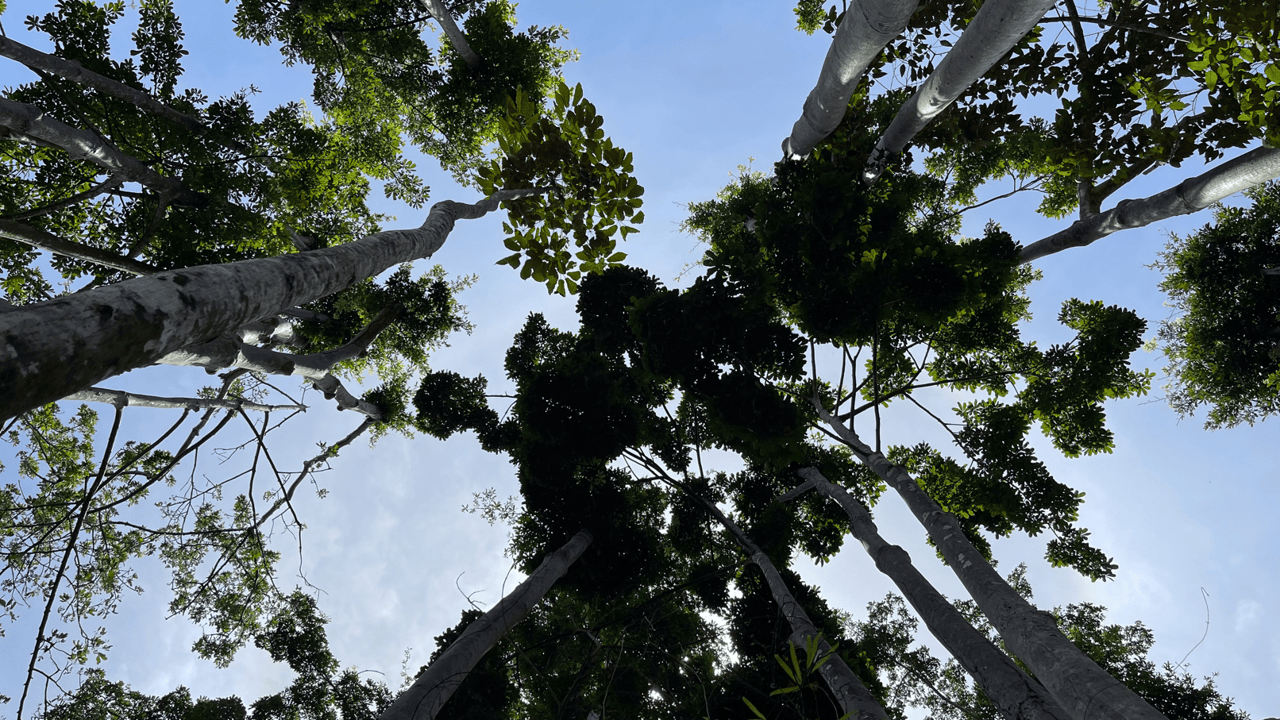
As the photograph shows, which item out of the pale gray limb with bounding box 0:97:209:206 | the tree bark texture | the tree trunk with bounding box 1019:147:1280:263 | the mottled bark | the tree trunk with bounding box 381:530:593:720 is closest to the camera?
the tree bark texture

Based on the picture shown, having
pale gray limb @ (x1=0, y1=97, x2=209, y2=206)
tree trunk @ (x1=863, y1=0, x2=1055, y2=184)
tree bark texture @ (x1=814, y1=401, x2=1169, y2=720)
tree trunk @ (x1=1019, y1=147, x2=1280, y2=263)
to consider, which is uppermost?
pale gray limb @ (x1=0, y1=97, x2=209, y2=206)

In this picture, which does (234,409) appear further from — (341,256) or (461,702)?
(461,702)

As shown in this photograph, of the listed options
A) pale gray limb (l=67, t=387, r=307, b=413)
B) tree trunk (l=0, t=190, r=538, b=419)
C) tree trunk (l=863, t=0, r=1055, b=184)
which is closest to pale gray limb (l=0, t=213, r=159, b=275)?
pale gray limb (l=67, t=387, r=307, b=413)

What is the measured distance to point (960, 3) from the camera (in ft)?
24.4

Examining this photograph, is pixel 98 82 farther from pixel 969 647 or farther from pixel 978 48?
pixel 969 647

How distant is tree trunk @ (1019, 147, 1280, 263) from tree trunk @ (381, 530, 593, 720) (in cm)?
891

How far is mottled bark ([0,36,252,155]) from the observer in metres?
5.02

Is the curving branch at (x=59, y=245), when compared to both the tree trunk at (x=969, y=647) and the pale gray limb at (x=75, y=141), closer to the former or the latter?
the pale gray limb at (x=75, y=141)

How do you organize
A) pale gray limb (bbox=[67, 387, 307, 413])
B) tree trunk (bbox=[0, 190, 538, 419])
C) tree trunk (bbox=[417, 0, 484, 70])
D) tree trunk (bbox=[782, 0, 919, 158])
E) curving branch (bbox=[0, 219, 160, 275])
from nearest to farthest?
1. tree trunk (bbox=[0, 190, 538, 419])
2. tree trunk (bbox=[782, 0, 919, 158])
3. curving branch (bbox=[0, 219, 160, 275])
4. pale gray limb (bbox=[67, 387, 307, 413])
5. tree trunk (bbox=[417, 0, 484, 70])

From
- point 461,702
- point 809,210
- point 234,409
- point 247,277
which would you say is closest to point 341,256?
point 247,277

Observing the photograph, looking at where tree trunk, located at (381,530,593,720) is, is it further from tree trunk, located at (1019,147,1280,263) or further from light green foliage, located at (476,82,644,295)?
tree trunk, located at (1019,147,1280,263)

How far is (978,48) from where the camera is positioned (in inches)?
152

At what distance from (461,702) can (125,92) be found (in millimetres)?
9495

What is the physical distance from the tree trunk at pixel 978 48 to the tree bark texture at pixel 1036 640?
4042mm
